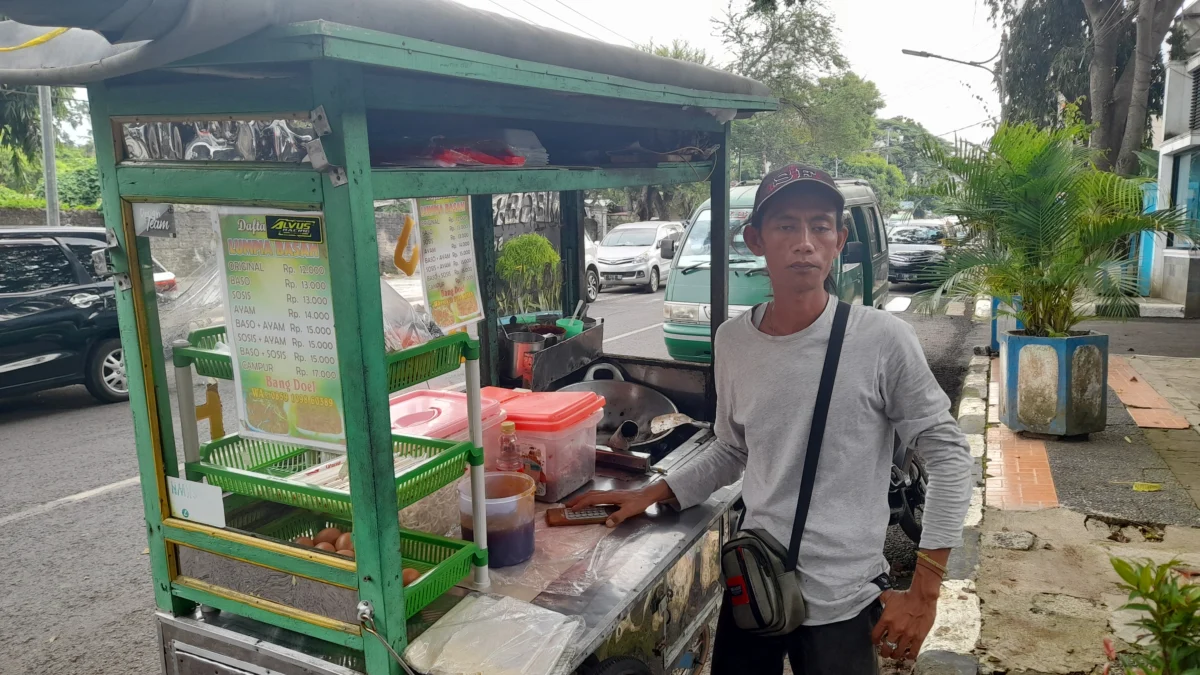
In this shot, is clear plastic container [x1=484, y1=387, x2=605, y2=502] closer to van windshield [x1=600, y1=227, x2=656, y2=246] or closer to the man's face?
the man's face

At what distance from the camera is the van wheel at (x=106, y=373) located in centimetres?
791

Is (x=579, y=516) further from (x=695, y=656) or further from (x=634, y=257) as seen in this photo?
(x=634, y=257)

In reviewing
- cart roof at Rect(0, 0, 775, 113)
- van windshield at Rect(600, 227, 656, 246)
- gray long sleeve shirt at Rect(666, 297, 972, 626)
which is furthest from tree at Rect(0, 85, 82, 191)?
gray long sleeve shirt at Rect(666, 297, 972, 626)

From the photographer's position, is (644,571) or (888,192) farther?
(888,192)

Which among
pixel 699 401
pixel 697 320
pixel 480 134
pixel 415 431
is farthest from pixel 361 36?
pixel 697 320

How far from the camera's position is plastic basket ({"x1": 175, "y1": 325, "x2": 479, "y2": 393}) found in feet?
6.00

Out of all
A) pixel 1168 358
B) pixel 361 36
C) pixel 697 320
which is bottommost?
pixel 1168 358

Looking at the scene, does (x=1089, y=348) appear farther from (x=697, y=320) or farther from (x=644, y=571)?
(x=644, y=571)

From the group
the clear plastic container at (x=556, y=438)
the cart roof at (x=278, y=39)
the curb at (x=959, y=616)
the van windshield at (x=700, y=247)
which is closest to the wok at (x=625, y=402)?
the clear plastic container at (x=556, y=438)

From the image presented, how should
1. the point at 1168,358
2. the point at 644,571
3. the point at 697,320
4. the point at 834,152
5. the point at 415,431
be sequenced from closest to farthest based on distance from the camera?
the point at 644,571
the point at 415,431
the point at 697,320
the point at 1168,358
the point at 834,152

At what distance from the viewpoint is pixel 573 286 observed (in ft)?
15.3

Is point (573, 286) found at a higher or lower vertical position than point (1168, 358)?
higher

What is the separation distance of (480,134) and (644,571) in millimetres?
1339

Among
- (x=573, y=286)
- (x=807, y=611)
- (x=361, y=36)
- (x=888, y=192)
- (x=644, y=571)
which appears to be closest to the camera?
(x=361, y=36)
